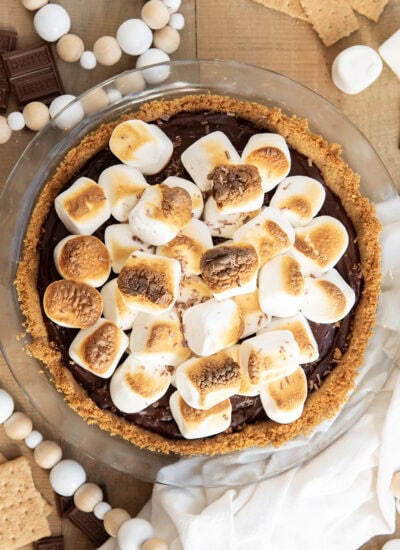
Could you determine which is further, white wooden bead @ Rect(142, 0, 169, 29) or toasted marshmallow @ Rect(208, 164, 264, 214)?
white wooden bead @ Rect(142, 0, 169, 29)

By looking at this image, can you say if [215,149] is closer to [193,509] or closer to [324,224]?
[324,224]

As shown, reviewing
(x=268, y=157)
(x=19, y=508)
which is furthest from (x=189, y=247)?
(x=19, y=508)

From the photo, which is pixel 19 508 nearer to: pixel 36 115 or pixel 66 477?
pixel 66 477

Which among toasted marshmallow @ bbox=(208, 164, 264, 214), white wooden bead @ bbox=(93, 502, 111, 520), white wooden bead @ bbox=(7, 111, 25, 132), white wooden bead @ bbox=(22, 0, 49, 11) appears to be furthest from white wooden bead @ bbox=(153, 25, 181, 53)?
white wooden bead @ bbox=(93, 502, 111, 520)

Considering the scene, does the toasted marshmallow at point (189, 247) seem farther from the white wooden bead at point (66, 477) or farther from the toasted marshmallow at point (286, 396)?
the white wooden bead at point (66, 477)

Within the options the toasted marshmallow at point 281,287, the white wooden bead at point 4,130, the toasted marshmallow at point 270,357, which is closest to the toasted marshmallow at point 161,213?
the toasted marshmallow at point 281,287

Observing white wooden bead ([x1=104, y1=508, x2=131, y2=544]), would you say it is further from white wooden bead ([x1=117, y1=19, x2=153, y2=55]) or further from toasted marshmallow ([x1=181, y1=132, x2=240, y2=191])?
white wooden bead ([x1=117, y1=19, x2=153, y2=55])
